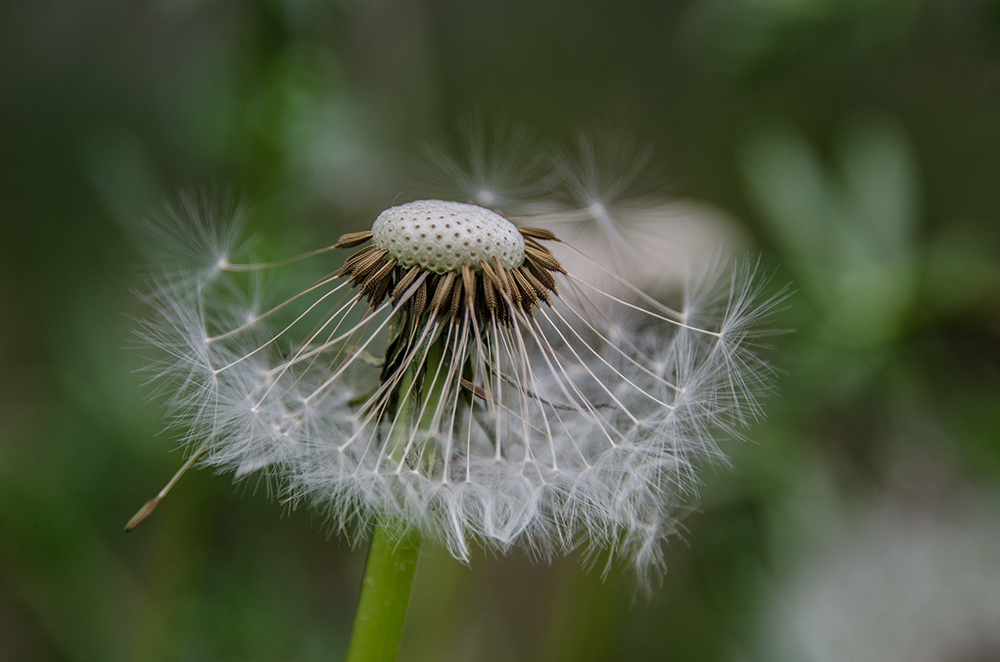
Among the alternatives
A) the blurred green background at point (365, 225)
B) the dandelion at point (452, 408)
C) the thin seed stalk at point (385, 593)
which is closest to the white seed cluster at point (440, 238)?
the dandelion at point (452, 408)

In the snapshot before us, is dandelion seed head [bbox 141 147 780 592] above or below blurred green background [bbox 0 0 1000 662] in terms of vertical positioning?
below

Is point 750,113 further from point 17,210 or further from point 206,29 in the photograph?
point 17,210

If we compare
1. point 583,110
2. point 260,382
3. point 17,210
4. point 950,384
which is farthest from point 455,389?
point 583,110

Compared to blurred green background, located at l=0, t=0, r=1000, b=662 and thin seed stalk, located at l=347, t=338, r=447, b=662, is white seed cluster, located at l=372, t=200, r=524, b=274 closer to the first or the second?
thin seed stalk, located at l=347, t=338, r=447, b=662

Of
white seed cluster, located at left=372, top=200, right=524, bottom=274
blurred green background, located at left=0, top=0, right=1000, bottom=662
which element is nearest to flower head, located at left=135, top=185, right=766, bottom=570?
white seed cluster, located at left=372, top=200, right=524, bottom=274

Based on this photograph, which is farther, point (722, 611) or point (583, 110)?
point (583, 110)

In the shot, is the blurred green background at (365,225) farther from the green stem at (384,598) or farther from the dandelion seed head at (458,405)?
the green stem at (384,598)
